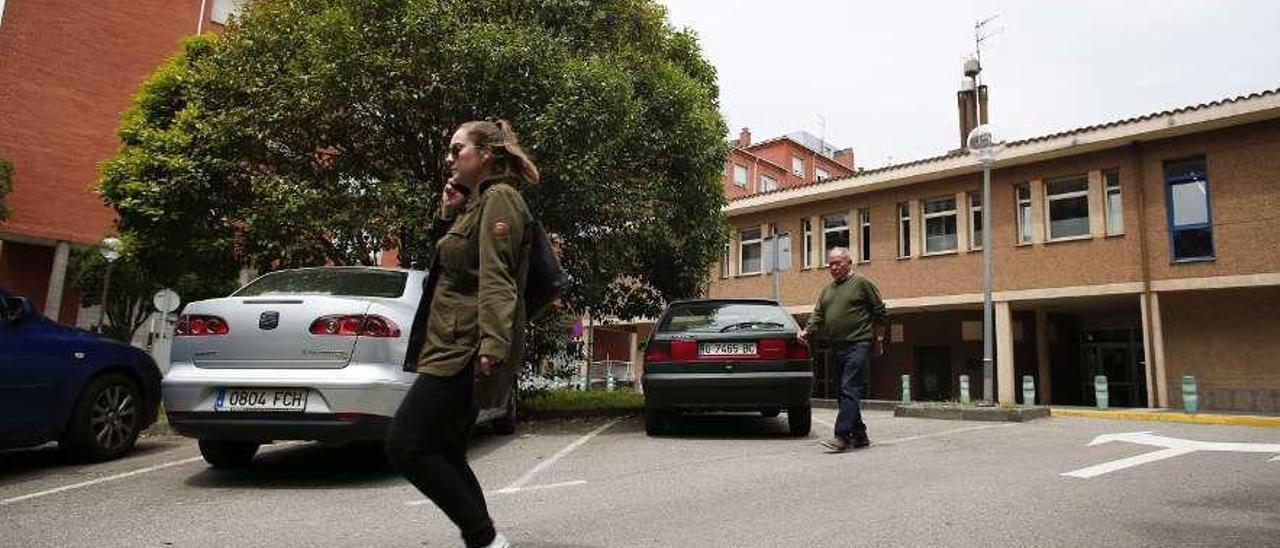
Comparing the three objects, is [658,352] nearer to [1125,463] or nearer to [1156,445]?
[1125,463]

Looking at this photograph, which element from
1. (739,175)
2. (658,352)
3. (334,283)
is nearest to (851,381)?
(658,352)

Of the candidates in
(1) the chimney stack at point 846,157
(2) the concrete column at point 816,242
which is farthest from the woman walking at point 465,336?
(1) the chimney stack at point 846,157

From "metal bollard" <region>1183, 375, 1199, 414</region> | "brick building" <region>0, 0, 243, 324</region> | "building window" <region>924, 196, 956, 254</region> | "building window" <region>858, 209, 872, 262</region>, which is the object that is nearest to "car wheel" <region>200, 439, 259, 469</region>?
"metal bollard" <region>1183, 375, 1199, 414</region>

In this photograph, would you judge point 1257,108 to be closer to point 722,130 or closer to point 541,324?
point 722,130

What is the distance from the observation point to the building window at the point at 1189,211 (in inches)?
670

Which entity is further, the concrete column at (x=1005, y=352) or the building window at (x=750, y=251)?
the building window at (x=750, y=251)

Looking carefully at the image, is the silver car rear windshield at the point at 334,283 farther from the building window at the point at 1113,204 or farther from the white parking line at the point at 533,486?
the building window at the point at 1113,204

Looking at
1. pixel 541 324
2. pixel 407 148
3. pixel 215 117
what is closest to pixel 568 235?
pixel 541 324

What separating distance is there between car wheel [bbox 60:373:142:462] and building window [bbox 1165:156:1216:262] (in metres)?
18.4

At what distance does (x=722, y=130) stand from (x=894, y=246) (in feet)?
33.9

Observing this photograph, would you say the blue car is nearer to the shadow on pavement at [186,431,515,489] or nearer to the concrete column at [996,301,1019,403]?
the shadow on pavement at [186,431,515,489]

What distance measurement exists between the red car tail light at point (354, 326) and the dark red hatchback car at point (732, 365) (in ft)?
11.5

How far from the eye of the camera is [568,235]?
1112 centimetres

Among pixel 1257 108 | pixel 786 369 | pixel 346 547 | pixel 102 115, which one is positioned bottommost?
pixel 346 547
